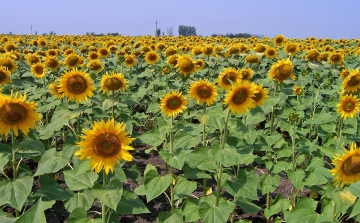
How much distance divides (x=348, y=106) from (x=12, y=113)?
3.31 meters

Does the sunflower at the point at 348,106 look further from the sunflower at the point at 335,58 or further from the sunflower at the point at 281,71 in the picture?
the sunflower at the point at 335,58

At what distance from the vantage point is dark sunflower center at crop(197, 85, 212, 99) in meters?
3.48

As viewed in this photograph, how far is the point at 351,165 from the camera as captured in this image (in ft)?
8.05

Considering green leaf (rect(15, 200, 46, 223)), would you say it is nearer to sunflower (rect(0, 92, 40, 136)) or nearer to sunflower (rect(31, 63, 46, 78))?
sunflower (rect(0, 92, 40, 136))

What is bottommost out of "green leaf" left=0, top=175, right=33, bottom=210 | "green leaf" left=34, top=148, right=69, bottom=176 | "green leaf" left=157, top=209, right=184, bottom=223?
"green leaf" left=157, top=209, right=184, bottom=223

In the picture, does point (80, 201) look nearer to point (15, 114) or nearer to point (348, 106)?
point (15, 114)

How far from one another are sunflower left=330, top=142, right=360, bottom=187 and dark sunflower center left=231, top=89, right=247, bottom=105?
2.75ft

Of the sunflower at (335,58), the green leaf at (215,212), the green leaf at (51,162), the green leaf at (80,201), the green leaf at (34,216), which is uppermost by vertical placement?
the sunflower at (335,58)

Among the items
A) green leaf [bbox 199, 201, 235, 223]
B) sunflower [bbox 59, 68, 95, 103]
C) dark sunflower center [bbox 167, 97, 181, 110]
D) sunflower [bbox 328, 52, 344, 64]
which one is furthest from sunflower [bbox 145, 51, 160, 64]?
green leaf [bbox 199, 201, 235, 223]

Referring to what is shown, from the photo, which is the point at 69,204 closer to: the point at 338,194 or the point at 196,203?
the point at 196,203

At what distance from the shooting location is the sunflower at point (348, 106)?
391 cm

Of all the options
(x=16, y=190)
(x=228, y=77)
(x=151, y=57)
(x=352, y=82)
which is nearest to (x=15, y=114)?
(x=16, y=190)

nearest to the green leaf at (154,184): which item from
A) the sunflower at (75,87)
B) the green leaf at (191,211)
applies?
the green leaf at (191,211)

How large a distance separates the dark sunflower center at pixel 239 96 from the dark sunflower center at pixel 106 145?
1.05 metres
